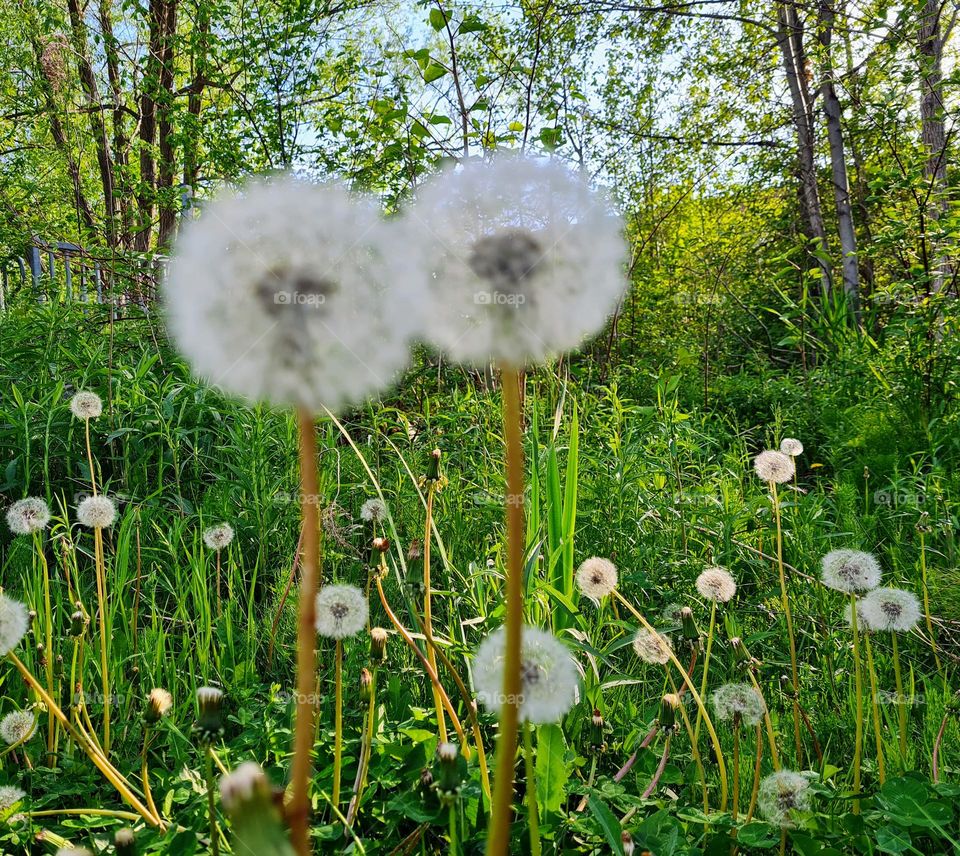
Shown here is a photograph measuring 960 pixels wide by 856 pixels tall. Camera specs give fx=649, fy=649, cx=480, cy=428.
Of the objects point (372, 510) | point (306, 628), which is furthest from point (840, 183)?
point (306, 628)

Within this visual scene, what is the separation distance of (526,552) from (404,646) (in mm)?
481

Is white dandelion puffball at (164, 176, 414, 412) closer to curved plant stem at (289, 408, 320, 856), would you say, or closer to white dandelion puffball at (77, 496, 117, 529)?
curved plant stem at (289, 408, 320, 856)

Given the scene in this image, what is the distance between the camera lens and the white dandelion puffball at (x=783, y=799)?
1.15 metres

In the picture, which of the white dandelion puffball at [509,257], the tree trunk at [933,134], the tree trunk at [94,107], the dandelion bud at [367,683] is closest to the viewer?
the white dandelion puffball at [509,257]

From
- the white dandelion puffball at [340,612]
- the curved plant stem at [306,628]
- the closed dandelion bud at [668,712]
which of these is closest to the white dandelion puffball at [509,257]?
the curved plant stem at [306,628]

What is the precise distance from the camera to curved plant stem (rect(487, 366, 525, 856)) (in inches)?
18.1

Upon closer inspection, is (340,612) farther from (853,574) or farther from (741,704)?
(853,574)

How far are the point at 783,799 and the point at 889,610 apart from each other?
497mm

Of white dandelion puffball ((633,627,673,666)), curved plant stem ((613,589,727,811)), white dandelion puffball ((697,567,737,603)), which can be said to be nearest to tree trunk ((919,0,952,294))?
white dandelion puffball ((697,567,737,603))

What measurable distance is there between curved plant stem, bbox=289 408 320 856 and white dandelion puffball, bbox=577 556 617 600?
0.90m

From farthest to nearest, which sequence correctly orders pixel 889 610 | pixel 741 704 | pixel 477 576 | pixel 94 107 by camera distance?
Result: pixel 94 107 → pixel 477 576 → pixel 889 610 → pixel 741 704

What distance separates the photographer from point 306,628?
45 centimetres

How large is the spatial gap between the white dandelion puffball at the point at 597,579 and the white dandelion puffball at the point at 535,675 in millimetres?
482

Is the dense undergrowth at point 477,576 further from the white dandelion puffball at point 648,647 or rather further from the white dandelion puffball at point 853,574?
the white dandelion puffball at point 853,574
